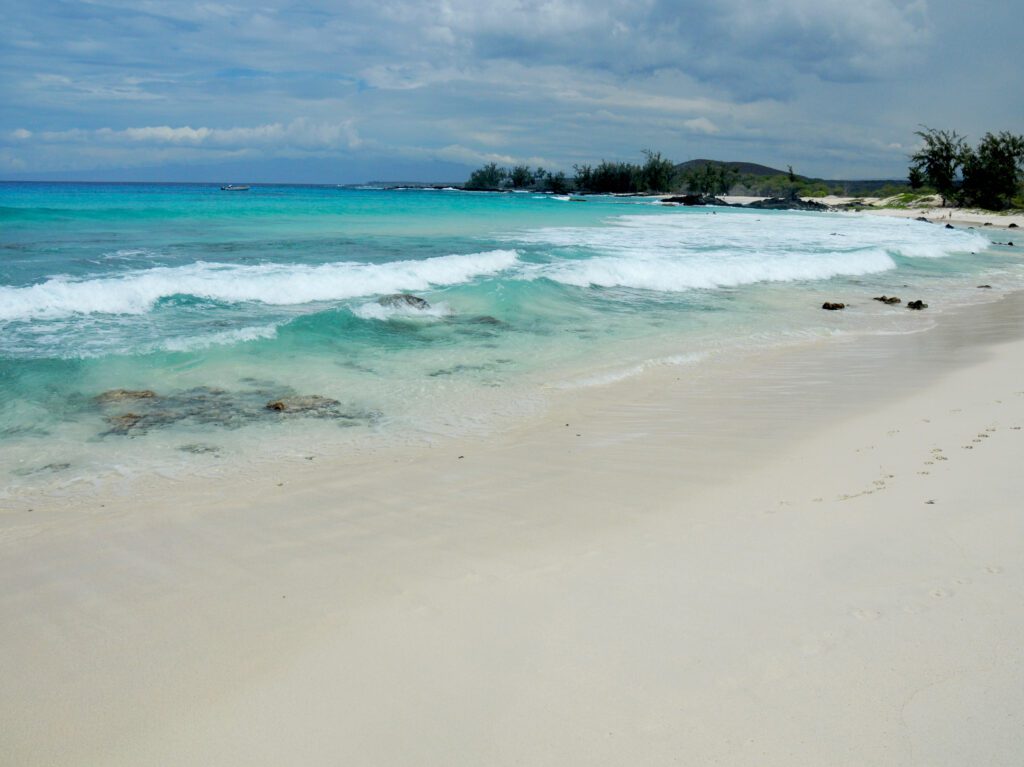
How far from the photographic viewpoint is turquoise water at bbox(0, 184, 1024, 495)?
6555 millimetres

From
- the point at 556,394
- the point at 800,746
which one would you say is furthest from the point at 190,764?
the point at 556,394

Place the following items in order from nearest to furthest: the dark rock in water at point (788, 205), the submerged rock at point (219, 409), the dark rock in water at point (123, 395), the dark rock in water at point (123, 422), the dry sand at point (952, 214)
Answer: the dark rock in water at point (123, 422) → the submerged rock at point (219, 409) → the dark rock in water at point (123, 395) → the dry sand at point (952, 214) → the dark rock in water at point (788, 205)

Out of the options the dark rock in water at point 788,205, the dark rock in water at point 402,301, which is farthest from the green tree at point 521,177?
the dark rock in water at point 402,301

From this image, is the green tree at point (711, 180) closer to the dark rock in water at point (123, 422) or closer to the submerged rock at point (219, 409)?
the submerged rock at point (219, 409)

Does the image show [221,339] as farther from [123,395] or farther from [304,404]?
[304,404]

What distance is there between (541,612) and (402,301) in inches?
375

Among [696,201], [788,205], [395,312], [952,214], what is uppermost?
[696,201]

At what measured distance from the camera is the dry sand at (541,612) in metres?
2.53

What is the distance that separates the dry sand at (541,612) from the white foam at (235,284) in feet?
28.1

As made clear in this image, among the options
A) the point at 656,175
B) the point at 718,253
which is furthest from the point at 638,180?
the point at 718,253

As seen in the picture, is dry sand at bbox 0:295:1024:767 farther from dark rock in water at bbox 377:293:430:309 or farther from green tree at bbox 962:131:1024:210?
green tree at bbox 962:131:1024:210

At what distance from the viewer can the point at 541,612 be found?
330 centimetres

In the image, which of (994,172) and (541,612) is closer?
(541,612)

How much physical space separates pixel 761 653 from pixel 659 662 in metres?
0.42
